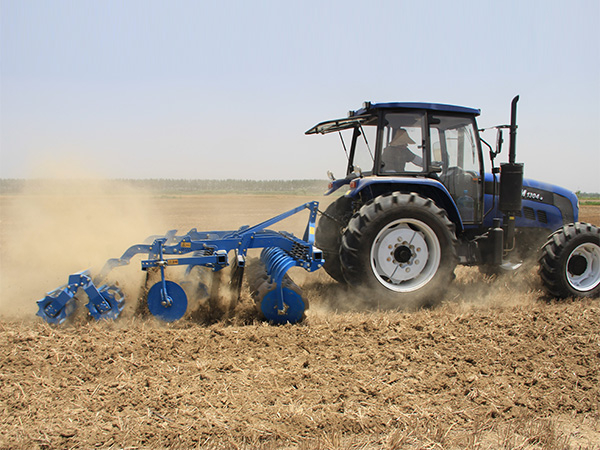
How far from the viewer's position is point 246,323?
442cm

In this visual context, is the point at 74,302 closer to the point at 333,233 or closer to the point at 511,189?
the point at 333,233

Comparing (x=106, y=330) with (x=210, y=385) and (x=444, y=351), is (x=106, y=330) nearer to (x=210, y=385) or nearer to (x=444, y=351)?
(x=210, y=385)

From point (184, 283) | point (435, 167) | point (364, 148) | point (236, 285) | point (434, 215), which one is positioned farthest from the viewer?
point (364, 148)

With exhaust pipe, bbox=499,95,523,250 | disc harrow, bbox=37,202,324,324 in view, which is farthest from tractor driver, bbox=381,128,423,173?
disc harrow, bbox=37,202,324,324

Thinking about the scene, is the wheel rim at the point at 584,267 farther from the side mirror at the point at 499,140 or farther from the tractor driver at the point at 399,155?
the tractor driver at the point at 399,155

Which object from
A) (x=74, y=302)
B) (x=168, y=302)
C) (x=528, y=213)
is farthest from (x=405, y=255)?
(x=74, y=302)

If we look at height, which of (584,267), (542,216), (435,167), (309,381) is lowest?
(309,381)

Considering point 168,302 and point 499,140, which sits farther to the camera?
point 499,140

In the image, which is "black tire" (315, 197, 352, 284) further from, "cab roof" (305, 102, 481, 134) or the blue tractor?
"cab roof" (305, 102, 481, 134)

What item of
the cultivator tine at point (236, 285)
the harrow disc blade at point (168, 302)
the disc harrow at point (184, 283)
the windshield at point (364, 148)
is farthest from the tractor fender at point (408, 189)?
the harrow disc blade at point (168, 302)

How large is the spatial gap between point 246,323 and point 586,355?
2.94 metres

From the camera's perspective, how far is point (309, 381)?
10.4 ft

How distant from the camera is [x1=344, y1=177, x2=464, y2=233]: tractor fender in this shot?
16.2ft

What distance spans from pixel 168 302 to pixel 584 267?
15.6ft
